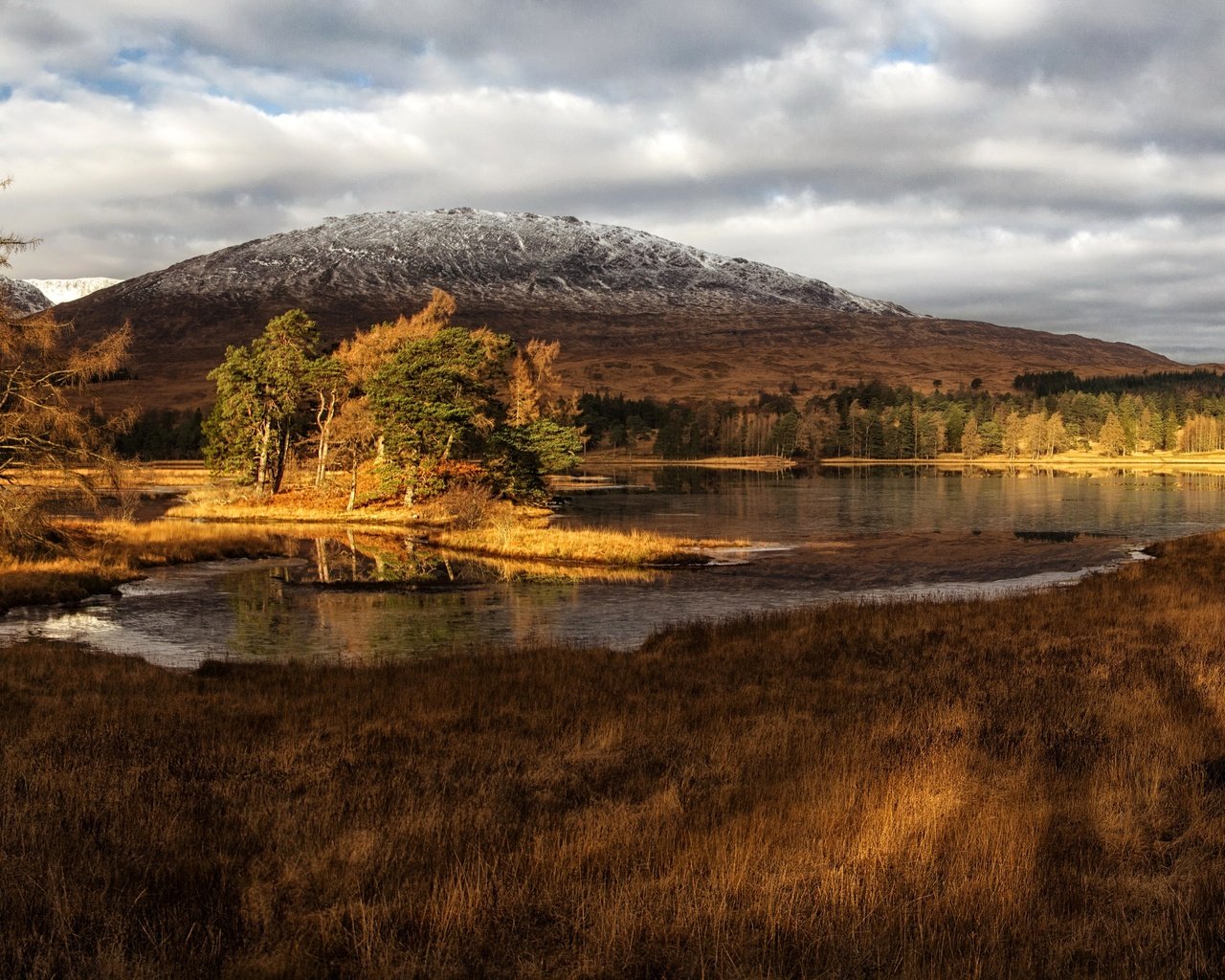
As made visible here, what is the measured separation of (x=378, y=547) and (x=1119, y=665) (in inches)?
1545

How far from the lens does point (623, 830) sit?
834 centimetres

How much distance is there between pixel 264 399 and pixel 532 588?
138 ft

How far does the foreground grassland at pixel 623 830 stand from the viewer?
20.7ft

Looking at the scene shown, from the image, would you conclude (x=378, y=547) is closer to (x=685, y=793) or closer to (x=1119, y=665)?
(x=1119, y=665)

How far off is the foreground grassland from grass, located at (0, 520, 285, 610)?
18.5 m

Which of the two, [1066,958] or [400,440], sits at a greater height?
[400,440]

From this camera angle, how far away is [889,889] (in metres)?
7.15

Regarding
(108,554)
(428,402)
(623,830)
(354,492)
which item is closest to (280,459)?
(354,492)

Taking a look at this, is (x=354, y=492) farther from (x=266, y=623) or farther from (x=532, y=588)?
(x=266, y=623)

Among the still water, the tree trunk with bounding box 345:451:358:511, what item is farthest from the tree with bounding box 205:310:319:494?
the still water

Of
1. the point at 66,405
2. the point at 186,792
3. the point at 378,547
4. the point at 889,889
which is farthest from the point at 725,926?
the point at 378,547

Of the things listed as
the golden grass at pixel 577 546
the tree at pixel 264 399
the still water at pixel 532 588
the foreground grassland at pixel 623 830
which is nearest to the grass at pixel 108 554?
the still water at pixel 532 588

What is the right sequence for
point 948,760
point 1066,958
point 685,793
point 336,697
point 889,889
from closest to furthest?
point 1066,958 → point 889,889 → point 685,793 → point 948,760 → point 336,697

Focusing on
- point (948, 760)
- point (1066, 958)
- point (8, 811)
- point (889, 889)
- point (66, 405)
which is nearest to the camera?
point (1066, 958)
